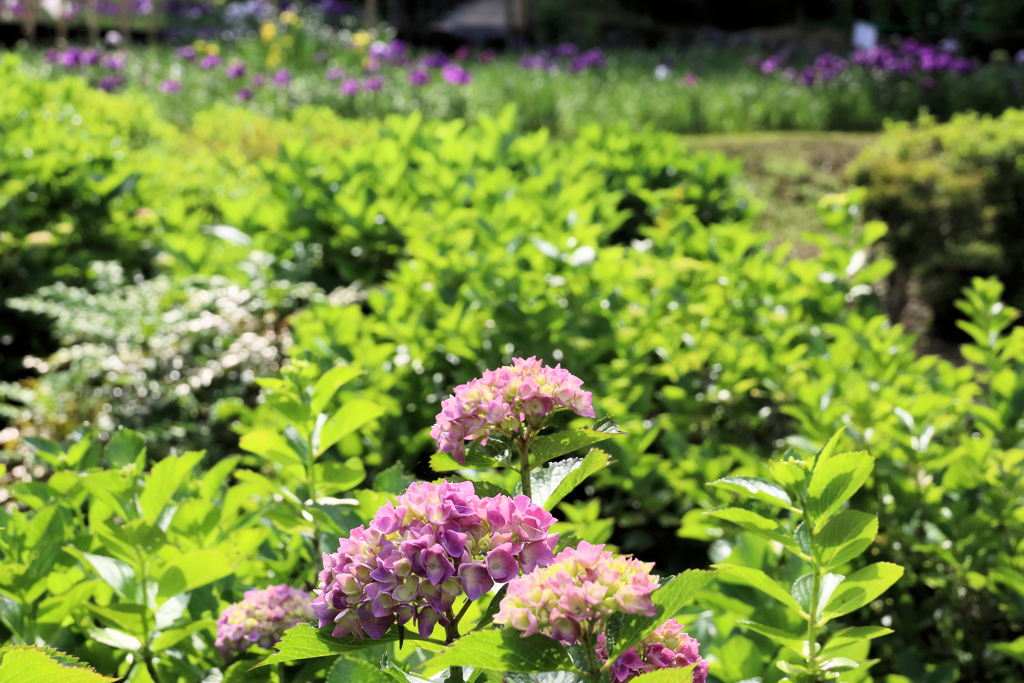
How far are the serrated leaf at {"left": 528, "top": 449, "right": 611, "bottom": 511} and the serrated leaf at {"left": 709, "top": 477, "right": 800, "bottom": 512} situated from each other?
219 mm

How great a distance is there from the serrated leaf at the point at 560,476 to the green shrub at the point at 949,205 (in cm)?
411

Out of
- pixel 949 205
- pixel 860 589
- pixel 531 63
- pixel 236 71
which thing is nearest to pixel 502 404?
pixel 860 589

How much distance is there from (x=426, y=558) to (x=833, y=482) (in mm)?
524

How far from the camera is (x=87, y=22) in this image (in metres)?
16.8

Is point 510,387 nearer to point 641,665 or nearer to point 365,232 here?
point 641,665

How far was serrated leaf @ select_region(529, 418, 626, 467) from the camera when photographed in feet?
2.92

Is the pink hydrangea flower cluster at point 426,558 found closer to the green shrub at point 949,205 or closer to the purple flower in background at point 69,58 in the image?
the green shrub at point 949,205

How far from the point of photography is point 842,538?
39.3 inches

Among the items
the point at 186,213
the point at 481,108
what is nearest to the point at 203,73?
the point at 481,108

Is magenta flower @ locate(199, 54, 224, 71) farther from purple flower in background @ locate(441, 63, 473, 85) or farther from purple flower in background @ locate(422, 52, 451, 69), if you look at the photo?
purple flower in background @ locate(441, 63, 473, 85)

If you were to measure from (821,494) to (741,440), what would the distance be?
1.48m

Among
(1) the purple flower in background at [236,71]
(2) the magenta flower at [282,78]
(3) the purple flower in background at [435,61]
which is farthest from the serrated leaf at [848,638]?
(3) the purple flower in background at [435,61]

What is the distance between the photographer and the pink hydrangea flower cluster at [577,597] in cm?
68

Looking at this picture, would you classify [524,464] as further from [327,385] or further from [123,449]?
[123,449]
